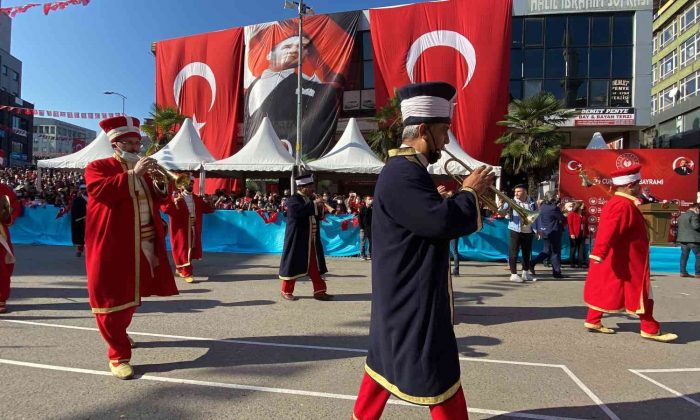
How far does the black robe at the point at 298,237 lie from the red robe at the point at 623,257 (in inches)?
149

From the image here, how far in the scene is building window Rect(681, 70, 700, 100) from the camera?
37.7 m

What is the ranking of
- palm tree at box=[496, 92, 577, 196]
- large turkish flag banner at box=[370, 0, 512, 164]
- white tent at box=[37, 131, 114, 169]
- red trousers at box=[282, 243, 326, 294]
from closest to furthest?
red trousers at box=[282, 243, 326, 294], white tent at box=[37, 131, 114, 169], palm tree at box=[496, 92, 577, 196], large turkish flag banner at box=[370, 0, 512, 164]

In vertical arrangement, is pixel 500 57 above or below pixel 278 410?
above

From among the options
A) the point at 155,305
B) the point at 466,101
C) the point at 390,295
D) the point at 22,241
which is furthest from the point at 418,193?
the point at 466,101

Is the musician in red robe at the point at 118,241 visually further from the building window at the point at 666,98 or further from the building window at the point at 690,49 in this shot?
the building window at the point at 666,98

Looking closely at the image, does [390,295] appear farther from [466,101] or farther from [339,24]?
[339,24]

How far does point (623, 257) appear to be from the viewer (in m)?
5.39

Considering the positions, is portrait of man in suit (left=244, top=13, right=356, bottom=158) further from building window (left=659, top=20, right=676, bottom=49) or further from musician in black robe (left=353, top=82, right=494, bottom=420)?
building window (left=659, top=20, right=676, bottom=49)

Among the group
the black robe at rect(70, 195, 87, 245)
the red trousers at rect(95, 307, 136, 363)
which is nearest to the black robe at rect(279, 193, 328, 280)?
the red trousers at rect(95, 307, 136, 363)

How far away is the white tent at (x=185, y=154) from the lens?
1736cm

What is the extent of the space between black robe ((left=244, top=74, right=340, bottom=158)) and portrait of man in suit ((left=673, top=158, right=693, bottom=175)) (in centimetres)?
1567

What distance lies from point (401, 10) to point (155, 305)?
22.8m

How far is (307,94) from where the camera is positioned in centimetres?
2634

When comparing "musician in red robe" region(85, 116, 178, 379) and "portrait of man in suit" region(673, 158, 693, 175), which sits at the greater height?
"portrait of man in suit" region(673, 158, 693, 175)
